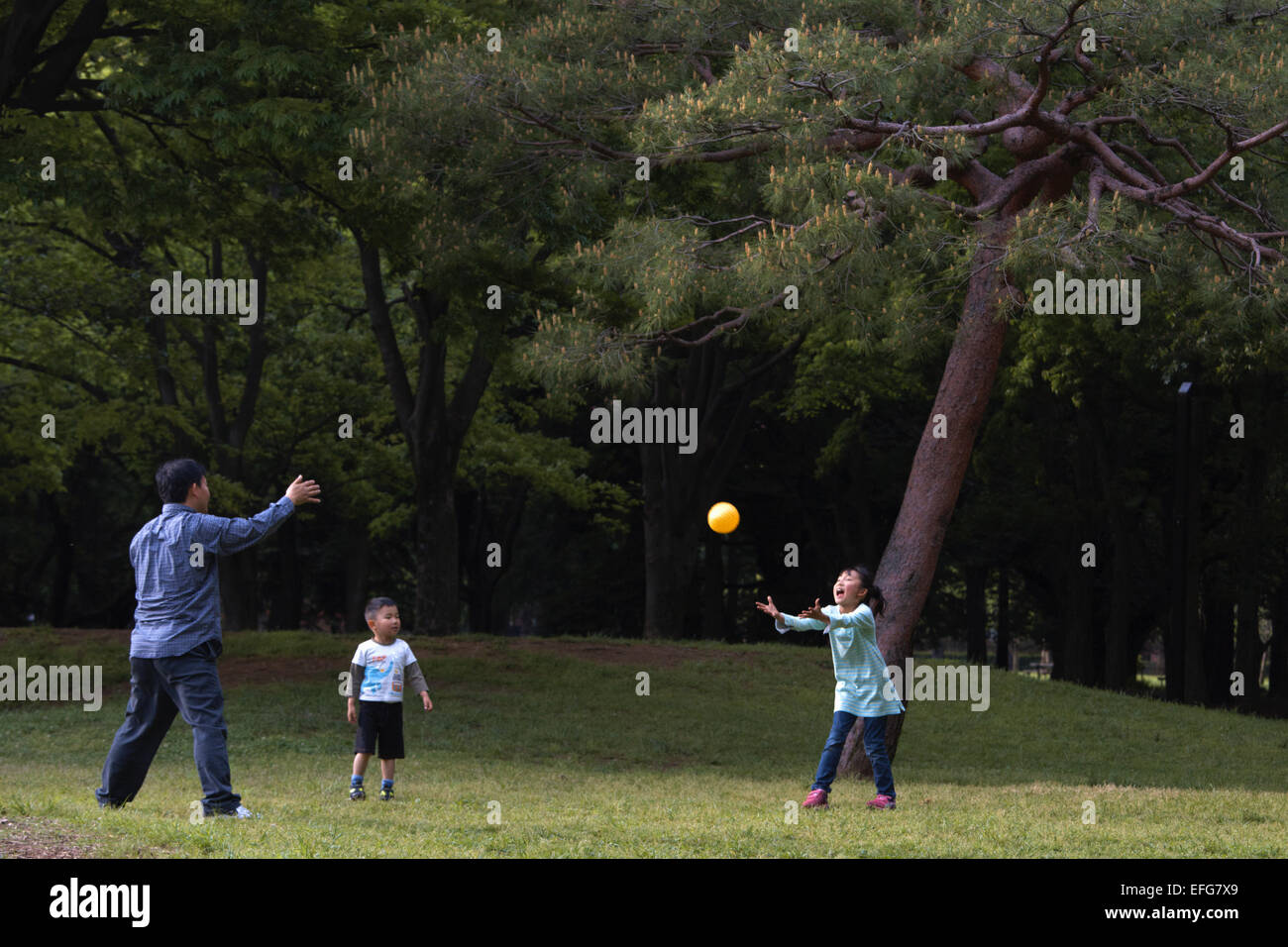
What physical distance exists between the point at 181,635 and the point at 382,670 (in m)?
→ 2.20

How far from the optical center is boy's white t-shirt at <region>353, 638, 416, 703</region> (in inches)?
386

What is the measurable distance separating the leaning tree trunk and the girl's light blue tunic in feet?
12.0

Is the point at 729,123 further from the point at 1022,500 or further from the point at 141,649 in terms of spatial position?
the point at 1022,500

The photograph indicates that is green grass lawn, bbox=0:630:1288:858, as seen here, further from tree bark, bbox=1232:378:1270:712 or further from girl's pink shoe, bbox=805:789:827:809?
tree bark, bbox=1232:378:1270:712

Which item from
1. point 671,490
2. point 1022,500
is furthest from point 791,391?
point 1022,500

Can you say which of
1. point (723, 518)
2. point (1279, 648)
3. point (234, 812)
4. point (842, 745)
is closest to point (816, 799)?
point (842, 745)

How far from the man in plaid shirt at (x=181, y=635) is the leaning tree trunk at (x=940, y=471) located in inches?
280

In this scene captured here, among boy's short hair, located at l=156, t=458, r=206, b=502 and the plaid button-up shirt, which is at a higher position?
boy's short hair, located at l=156, t=458, r=206, b=502

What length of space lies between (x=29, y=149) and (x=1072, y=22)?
12.1 meters

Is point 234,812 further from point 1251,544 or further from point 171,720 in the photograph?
point 1251,544

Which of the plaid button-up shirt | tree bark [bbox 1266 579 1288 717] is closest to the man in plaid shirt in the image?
the plaid button-up shirt

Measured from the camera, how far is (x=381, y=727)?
983 centimetres

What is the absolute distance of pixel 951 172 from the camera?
13664 mm

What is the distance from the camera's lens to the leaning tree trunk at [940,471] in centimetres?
1338
